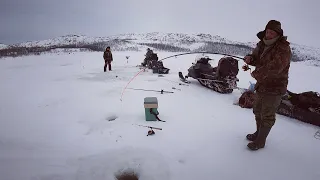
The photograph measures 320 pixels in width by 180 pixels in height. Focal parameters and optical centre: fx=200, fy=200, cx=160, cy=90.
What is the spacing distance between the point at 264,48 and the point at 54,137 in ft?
13.8

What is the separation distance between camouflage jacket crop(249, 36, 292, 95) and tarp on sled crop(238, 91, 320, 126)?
6.39 feet

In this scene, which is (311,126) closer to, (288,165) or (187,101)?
(288,165)

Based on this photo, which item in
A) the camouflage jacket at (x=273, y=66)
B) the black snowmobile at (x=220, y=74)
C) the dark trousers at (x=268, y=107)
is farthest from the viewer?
the black snowmobile at (x=220, y=74)

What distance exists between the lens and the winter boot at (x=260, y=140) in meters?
3.37

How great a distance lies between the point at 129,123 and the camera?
4500 millimetres

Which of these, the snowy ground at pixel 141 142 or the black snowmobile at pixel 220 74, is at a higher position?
the black snowmobile at pixel 220 74

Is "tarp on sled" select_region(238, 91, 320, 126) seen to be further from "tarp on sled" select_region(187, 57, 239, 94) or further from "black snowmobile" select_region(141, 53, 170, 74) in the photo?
"black snowmobile" select_region(141, 53, 170, 74)

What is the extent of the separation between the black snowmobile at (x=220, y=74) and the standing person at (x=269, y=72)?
10.5 feet

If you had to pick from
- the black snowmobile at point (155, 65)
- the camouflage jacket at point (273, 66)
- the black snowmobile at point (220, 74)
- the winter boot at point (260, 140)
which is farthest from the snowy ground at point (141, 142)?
the black snowmobile at point (155, 65)

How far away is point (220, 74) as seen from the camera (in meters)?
6.80

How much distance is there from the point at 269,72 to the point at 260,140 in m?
1.20

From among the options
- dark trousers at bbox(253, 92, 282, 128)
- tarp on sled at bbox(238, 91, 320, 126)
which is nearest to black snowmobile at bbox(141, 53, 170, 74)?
tarp on sled at bbox(238, 91, 320, 126)

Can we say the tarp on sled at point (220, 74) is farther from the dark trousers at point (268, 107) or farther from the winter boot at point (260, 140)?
the winter boot at point (260, 140)

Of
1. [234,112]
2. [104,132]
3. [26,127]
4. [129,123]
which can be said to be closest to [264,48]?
[234,112]
